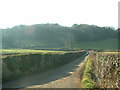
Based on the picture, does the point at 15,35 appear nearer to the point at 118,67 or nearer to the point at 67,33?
the point at 67,33

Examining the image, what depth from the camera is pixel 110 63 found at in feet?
76.2

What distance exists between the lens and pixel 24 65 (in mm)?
20875

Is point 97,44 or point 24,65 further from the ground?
point 97,44

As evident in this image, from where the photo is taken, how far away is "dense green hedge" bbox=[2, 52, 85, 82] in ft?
59.2

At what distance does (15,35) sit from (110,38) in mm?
54960

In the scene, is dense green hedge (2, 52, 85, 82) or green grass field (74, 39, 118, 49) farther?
green grass field (74, 39, 118, 49)

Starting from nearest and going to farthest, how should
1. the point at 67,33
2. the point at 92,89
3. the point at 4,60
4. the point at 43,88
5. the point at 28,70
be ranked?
the point at 92,89
the point at 43,88
the point at 4,60
the point at 28,70
the point at 67,33

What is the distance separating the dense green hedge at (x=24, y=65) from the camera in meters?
18.0

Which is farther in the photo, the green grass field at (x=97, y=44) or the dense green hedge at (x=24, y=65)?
the green grass field at (x=97, y=44)

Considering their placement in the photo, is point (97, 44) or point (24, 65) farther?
point (97, 44)

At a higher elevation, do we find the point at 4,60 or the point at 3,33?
the point at 3,33

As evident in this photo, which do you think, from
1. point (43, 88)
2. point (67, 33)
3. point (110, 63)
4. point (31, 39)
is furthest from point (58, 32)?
point (43, 88)

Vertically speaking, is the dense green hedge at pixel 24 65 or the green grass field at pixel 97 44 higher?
the green grass field at pixel 97 44

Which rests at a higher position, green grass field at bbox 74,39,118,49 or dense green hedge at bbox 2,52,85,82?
green grass field at bbox 74,39,118,49
